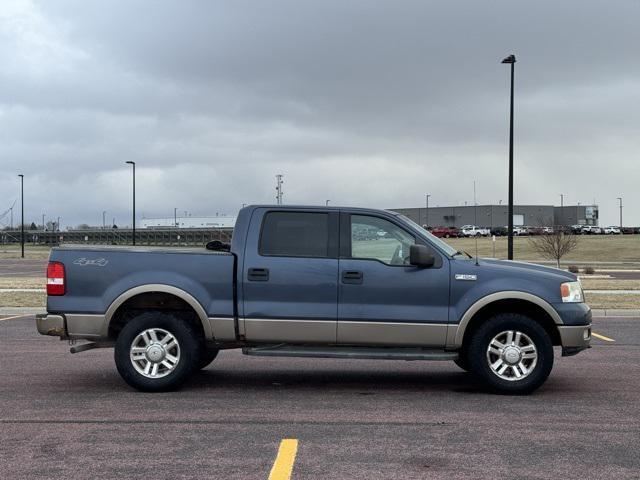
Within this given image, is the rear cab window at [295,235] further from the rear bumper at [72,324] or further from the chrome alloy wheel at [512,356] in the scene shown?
the chrome alloy wheel at [512,356]

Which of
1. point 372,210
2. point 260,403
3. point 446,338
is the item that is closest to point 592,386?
point 446,338

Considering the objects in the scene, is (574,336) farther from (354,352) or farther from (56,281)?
(56,281)

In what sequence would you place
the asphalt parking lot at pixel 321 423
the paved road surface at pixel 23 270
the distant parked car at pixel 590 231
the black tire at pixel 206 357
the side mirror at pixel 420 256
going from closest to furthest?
the asphalt parking lot at pixel 321 423 < the side mirror at pixel 420 256 < the black tire at pixel 206 357 < the paved road surface at pixel 23 270 < the distant parked car at pixel 590 231

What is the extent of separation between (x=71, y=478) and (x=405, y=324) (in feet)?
12.0

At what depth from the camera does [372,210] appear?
7.59 metres

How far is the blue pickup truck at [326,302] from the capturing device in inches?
283

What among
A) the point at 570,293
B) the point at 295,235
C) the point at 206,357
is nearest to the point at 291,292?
the point at 295,235

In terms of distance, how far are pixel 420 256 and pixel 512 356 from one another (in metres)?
1.46

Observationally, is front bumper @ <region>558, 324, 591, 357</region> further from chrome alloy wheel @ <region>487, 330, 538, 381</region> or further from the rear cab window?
the rear cab window

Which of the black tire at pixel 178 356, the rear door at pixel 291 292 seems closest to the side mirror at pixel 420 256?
the rear door at pixel 291 292

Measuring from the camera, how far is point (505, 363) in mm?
7262

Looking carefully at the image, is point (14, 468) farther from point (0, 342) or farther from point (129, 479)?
point (0, 342)

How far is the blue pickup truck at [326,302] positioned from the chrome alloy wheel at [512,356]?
0.04 feet

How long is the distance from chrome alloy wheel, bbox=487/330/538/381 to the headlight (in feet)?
1.97
